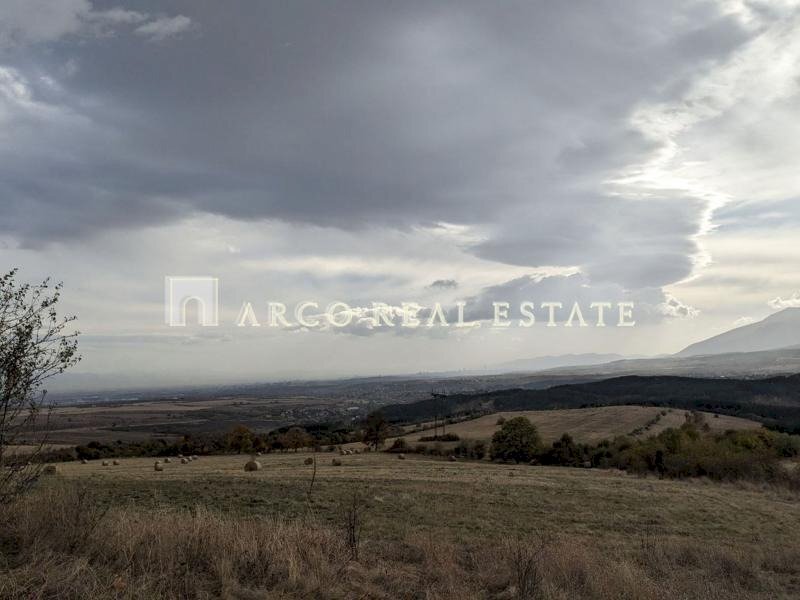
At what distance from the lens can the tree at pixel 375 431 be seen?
6993 centimetres

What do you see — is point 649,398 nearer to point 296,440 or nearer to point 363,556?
point 296,440

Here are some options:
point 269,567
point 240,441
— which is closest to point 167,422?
point 240,441

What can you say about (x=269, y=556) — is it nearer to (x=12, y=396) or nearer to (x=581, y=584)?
(x=12, y=396)

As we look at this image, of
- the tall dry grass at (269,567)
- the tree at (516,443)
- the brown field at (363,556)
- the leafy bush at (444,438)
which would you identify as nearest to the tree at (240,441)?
the leafy bush at (444,438)

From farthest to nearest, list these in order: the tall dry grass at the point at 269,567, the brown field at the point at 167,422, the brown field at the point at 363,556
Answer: the brown field at the point at 167,422 → the brown field at the point at 363,556 → the tall dry grass at the point at 269,567

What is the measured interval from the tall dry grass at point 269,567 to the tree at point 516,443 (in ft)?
155

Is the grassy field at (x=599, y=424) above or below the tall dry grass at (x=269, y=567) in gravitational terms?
below

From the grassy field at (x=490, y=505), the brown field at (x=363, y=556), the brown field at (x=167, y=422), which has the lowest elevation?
the brown field at (x=167, y=422)

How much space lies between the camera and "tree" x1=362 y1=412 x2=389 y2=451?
69925 millimetres

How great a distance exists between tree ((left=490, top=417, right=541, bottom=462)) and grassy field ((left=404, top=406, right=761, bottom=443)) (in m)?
6.86

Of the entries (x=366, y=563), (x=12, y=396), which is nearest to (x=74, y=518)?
Answer: (x=12, y=396)

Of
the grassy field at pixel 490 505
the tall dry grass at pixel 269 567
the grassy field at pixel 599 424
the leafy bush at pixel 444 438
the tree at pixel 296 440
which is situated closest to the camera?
the tall dry grass at pixel 269 567

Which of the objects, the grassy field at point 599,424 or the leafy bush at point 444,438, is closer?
the grassy field at point 599,424

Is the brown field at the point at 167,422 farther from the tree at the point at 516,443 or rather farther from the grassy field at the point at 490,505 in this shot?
the grassy field at the point at 490,505
